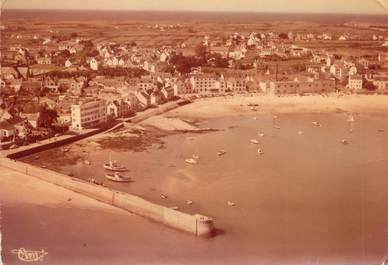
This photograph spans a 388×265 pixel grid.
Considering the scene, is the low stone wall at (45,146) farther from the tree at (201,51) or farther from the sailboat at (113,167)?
the tree at (201,51)

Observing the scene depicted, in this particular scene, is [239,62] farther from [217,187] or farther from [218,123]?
[217,187]

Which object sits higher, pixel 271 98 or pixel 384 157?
pixel 271 98

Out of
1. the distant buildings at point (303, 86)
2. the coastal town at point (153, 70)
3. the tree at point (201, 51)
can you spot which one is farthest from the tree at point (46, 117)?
the distant buildings at point (303, 86)

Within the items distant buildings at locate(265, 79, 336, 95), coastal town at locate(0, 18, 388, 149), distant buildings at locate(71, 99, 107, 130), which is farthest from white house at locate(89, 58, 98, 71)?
distant buildings at locate(265, 79, 336, 95)

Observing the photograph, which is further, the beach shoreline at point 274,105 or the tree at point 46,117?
the beach shoreline at point 274,105

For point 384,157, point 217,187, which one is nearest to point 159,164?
point 217,187

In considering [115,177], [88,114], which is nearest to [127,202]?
[115,177]

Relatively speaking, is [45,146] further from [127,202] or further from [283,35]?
[283,35]
